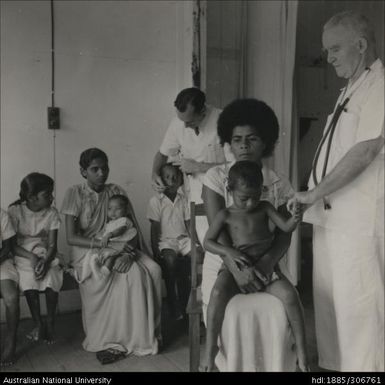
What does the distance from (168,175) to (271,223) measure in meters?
1.55

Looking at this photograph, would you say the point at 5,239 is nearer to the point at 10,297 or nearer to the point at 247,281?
the point at 10,297

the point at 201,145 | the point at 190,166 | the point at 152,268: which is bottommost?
the point at 152,268

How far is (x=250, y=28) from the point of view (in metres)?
4.47

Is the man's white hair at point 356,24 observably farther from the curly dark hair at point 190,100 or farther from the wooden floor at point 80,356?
the wooden floor at point 80,356

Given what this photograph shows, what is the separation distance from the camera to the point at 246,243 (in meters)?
2.41

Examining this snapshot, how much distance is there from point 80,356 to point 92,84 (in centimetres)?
211

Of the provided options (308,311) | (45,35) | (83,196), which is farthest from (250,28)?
(308,311)

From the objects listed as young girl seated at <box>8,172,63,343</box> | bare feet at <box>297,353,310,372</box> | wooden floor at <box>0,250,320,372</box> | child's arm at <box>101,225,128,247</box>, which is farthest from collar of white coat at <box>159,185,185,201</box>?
bare feet at <box>297,353,310,372</box>

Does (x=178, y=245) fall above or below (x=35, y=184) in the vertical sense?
below

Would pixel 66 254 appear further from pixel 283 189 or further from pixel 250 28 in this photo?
pixel 250 28

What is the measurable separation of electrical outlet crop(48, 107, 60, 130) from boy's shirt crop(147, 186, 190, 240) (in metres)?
0.95

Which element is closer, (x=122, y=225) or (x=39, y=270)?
(x=39, y=270)

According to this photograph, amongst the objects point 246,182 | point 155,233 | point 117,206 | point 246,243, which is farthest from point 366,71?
point 155,233

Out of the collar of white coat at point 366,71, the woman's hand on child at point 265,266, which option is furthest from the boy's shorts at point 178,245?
the collar of white coat at point 366,71
